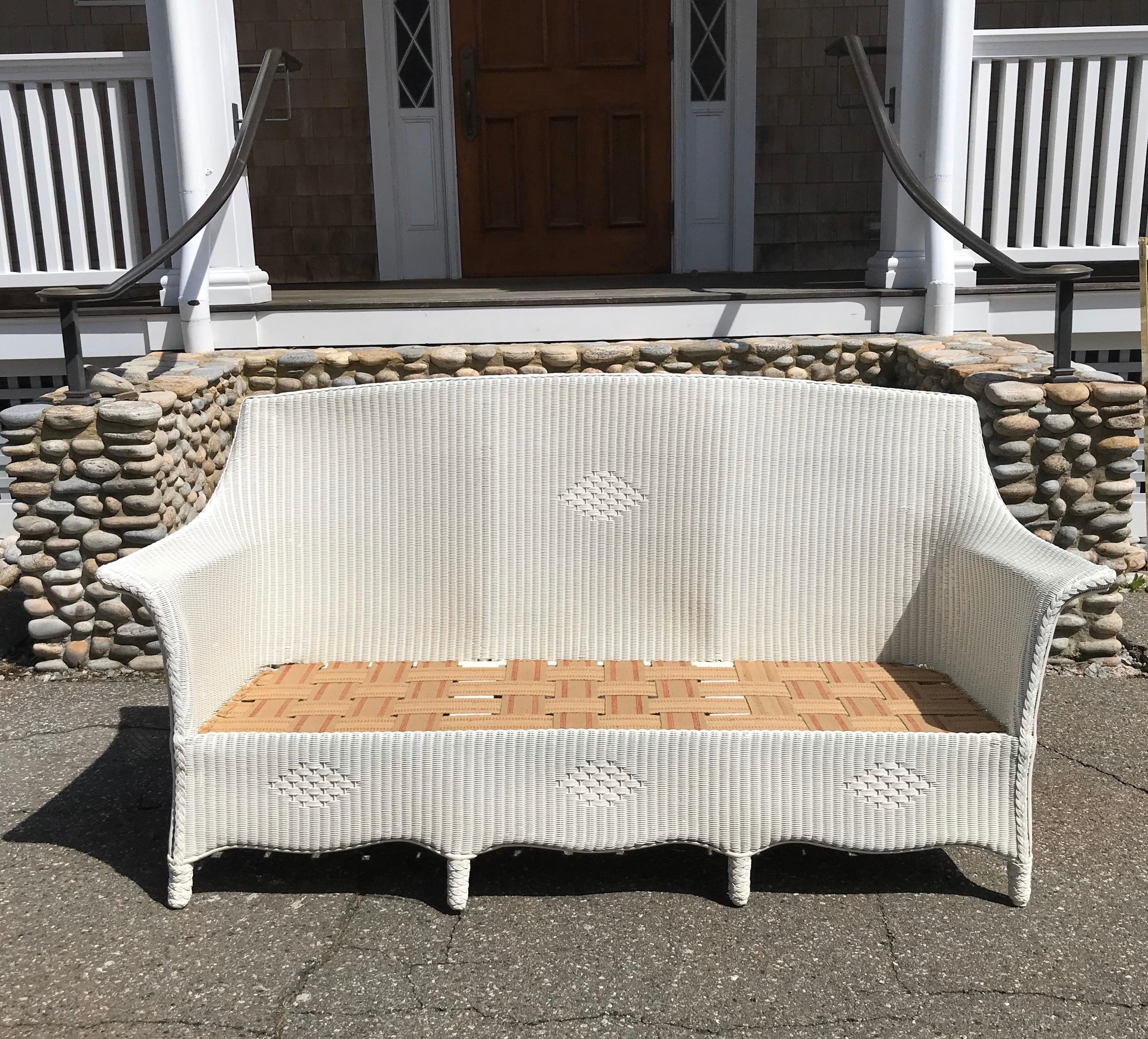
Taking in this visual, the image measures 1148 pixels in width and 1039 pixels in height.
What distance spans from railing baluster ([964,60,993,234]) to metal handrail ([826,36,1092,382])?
31 centimetres

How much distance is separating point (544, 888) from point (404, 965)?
359 millimetres

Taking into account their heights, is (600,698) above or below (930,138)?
below

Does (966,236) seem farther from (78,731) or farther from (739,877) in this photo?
(78,731)

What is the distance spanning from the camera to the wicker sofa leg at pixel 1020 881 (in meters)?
2.29

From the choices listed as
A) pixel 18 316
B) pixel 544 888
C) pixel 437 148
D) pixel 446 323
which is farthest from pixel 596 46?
pixel 544 888

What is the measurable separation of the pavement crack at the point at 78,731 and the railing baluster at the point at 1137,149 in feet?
13.9

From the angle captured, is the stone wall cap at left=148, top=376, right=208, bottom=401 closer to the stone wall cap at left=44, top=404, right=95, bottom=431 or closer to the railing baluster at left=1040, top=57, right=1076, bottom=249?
the stone wall cap at left=44, top=404, right=95, bottom=431

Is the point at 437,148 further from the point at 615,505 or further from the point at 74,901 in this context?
the point at 74,901

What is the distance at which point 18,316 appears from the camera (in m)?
4.93

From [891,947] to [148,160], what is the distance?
4.28 m

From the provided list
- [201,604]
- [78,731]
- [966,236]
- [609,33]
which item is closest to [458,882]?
[201,604]

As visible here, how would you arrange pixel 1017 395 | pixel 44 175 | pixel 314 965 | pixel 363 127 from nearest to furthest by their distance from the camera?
pixel 314 965 < pixel 1017 395 < pixel 44 175 < pixel 363 127

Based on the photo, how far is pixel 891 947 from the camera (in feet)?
7.17

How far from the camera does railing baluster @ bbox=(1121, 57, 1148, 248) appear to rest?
485cm
